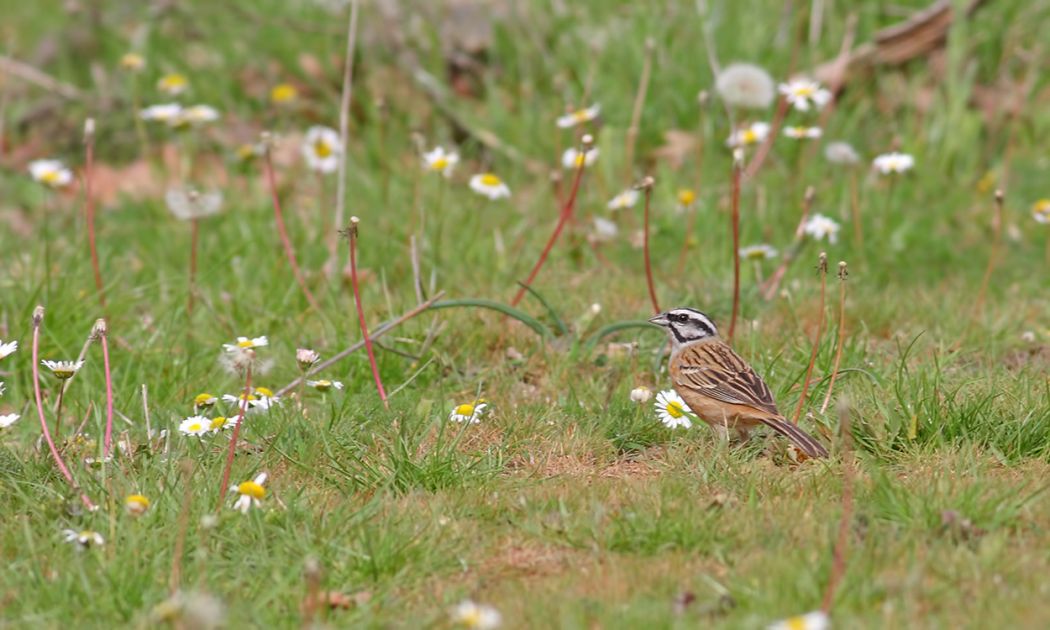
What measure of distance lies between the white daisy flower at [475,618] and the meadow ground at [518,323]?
0.21 meters

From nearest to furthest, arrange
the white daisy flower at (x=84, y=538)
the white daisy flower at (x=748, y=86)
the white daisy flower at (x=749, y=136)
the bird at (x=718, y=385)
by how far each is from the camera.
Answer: the white daisy flower at (x=84, y=538), the bird at (x=718, y=385), the white daisy flower at (x=749, y=136), the white daisy flower at (x=748, y=86)

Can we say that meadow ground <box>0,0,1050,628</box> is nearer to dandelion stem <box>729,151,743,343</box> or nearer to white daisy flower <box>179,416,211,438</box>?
white daisy flower <box>179,416,211,438</box>

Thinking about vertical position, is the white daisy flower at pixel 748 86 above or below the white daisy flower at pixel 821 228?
above

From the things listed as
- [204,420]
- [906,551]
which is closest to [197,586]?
[204,420]

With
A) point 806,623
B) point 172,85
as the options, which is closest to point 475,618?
point 806,623

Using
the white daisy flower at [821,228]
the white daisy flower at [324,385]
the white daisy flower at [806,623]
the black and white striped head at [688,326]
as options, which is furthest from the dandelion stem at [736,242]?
the white daisy flower at [806,623]

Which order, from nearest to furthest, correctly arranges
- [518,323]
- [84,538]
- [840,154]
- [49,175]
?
[84,538], [518,323], [49,175], [840,154]

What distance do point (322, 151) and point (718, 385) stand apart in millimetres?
A: 3866

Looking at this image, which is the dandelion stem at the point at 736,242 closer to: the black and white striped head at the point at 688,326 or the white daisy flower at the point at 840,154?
the black and white striped head at the point at 688,326

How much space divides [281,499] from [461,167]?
4710mm

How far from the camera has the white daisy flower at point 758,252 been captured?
282 inches

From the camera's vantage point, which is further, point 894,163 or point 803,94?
point 803,94

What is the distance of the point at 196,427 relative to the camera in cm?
529

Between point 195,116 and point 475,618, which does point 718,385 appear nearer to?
point 475,618
